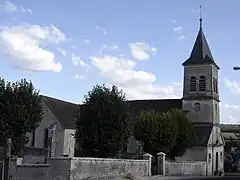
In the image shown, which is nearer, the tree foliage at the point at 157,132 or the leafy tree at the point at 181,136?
the tree foliage at the point at 157,132

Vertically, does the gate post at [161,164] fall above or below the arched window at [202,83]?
below

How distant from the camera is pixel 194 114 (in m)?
60.7

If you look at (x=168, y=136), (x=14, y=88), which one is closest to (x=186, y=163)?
(x=168, y=136)

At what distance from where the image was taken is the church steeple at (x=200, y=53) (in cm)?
6197

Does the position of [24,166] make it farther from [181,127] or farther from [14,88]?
[181,127]

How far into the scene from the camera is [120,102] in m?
38.8

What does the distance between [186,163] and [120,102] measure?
13837mm

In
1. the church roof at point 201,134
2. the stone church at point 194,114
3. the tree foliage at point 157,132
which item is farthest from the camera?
→ the church roof at point 201,134

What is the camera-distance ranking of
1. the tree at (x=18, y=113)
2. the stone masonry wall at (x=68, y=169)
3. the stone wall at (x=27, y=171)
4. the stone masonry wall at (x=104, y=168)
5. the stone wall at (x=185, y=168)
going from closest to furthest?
1. the stone wall at (x=27, y=171)
2. the stone masonry wall at (x=68, y=169)
3. the stone masonry wall at (x=104, y=168)
4. the tree at (x=18, y=113)
5. the stone wall at (x=185, y=168)

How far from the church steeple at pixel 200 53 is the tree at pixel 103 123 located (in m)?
25.4

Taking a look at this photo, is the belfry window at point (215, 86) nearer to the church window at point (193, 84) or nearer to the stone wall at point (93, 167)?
the church window at point (193, 84)

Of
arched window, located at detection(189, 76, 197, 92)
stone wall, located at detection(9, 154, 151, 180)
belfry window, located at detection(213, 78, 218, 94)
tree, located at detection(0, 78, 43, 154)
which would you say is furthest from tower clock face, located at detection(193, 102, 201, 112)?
tree, located at detection(0, 78, 43, 154)

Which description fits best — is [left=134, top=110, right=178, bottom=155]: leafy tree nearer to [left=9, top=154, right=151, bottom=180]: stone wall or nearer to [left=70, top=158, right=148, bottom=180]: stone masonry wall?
[left=70, top=158, right=148, bottom=180]: stone masonry wall

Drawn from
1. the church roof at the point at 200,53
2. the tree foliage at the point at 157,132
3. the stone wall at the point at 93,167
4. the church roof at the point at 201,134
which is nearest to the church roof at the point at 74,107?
the church roof at the point at 201,134
